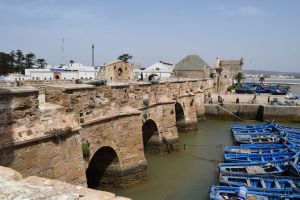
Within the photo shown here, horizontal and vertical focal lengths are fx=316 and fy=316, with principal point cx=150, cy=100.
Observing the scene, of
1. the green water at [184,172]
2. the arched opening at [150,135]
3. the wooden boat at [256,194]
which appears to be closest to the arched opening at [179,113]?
the green water at [184,172]

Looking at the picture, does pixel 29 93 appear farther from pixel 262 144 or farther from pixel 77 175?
pixel 262 144

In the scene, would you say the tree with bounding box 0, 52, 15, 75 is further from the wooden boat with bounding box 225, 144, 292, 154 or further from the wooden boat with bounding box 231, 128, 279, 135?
the wooden boat with bounding box 225, 144, 292, 154

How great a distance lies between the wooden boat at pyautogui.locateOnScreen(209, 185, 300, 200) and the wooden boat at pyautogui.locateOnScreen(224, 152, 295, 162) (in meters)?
4.27

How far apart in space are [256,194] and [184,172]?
480 centimetres

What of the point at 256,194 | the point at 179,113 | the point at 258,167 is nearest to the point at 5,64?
the point at 179,113

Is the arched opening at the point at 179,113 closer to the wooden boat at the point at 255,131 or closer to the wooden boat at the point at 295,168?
the wooden boat at the point at 255,131

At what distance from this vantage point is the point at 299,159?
1474 cm

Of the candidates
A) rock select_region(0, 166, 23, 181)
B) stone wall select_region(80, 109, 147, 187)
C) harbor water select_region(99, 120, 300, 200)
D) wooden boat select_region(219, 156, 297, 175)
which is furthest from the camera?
wooden boat select_region(219, 156, 297, 175)

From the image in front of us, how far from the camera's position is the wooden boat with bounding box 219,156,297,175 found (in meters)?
13.4

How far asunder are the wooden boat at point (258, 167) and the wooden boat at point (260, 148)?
2233mm

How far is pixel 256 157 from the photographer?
15852 millimetres

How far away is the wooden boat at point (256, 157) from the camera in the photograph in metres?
15.4

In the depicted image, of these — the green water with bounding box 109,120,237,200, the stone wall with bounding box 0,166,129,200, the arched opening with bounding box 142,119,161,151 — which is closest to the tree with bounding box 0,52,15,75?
the green water with bounding box 109,120,237,200

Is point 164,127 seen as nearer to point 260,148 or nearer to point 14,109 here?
point 260,148
